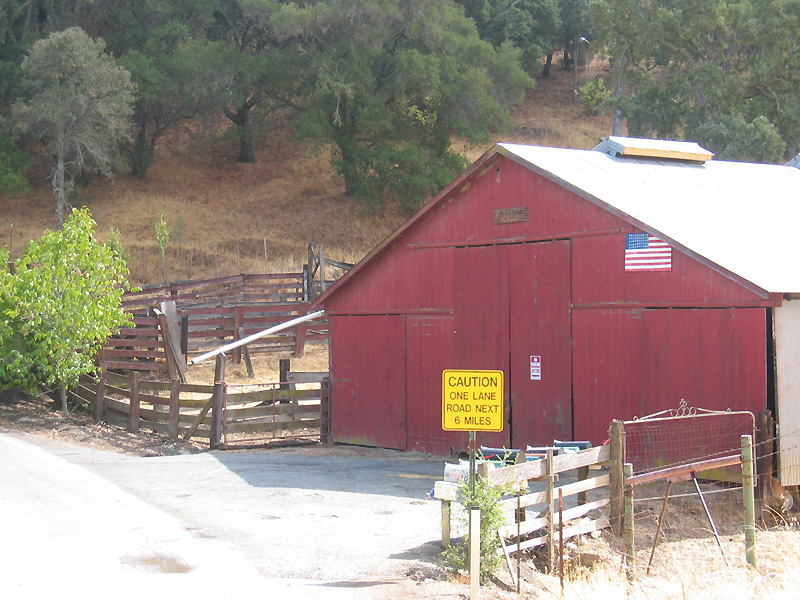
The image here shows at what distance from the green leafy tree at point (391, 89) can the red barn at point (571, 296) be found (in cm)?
2721

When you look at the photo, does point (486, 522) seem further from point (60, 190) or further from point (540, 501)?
point (60, 190)

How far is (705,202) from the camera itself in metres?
16.9

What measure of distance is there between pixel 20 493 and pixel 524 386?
8.52 metres

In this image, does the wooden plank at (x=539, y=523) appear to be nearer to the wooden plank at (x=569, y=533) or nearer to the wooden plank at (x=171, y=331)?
the wooden plank at (x=569, y=533)

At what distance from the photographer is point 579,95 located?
70.6 meters

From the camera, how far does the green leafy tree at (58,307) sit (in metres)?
20.0

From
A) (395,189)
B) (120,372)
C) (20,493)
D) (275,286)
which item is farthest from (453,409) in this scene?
(395,189)

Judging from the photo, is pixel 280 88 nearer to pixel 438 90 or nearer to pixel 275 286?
pixel 438 90

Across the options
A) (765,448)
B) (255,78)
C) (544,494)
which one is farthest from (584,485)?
(255,78)

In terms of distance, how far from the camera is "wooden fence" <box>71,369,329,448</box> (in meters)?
17.8

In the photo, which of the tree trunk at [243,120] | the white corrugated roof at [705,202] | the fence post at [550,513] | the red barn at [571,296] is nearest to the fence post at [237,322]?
the red barn at [571,296]

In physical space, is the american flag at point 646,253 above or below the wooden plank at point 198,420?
above

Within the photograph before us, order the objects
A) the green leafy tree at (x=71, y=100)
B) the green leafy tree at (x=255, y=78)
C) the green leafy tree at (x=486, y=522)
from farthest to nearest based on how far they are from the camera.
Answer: the green leafy tree at (x=255, y=78)
the green leafy tree at (x=71, y=100)
the green leafy tree at (x=486, y=522)

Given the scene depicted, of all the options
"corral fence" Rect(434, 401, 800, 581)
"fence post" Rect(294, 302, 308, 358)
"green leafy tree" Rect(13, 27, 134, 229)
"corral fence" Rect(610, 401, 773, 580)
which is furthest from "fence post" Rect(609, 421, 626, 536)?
"green leafy tree" Rect(13, 27, 134, 229)
